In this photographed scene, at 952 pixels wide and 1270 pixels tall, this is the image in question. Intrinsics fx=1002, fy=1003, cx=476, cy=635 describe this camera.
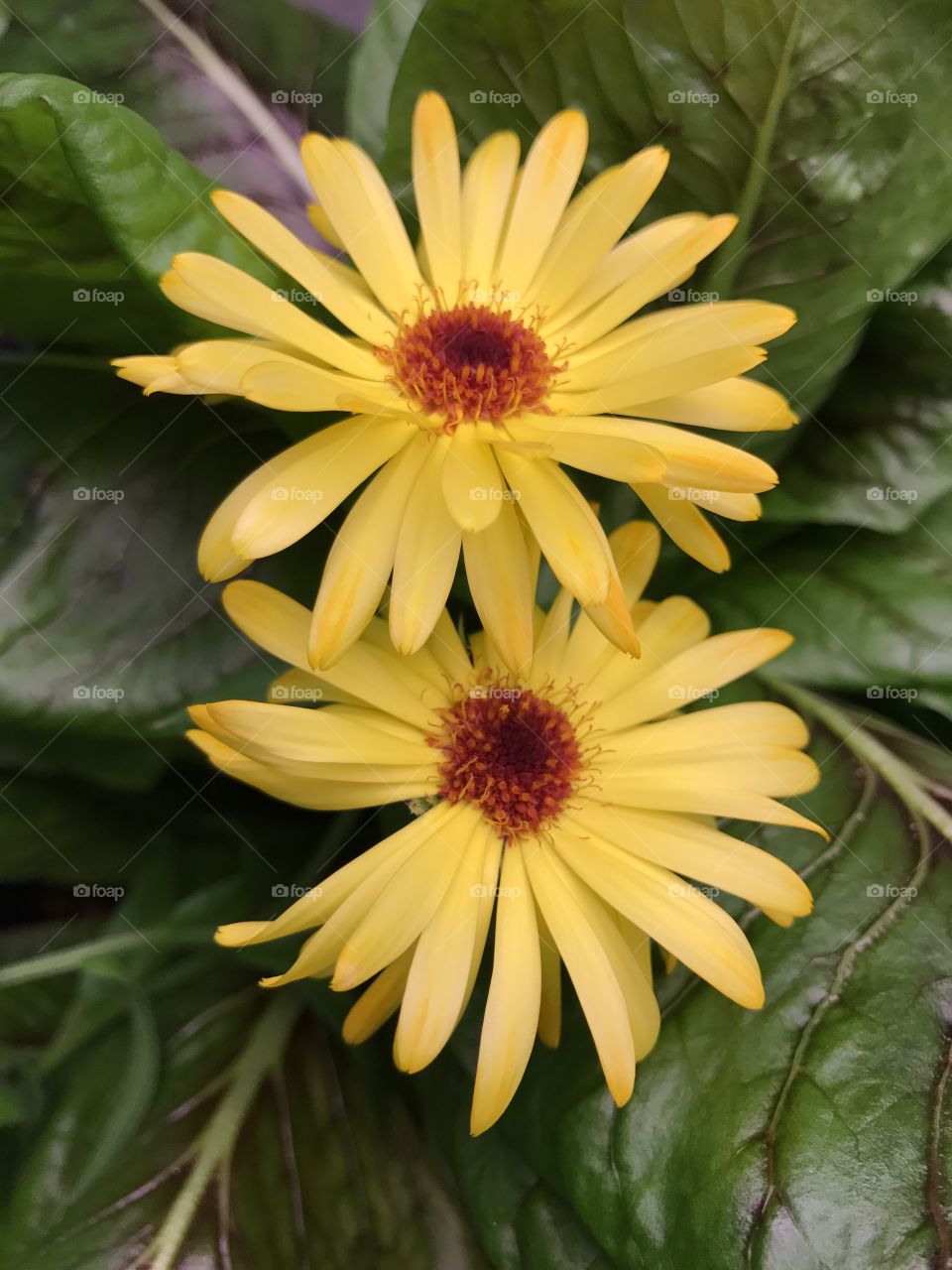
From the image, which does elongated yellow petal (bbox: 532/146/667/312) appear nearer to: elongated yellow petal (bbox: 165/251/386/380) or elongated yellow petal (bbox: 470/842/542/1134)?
elongated yellow petal (bbox: 165/251/386/380)

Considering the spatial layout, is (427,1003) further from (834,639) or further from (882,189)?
(882,189)

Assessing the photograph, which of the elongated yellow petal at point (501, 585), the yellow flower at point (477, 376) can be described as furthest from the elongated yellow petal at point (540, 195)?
the elongated yellow petal at point (501, 585)

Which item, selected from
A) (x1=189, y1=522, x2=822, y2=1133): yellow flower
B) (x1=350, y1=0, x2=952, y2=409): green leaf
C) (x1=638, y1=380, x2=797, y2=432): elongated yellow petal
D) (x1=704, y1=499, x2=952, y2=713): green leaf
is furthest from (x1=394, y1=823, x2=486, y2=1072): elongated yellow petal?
(x1=350, y1=0, x2=952, y2=409): green leaf

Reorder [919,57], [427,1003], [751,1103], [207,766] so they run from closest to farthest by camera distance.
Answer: [427,1003], [751,1103], [919,57], [207,766]

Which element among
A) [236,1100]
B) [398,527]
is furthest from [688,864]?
[236,1100]

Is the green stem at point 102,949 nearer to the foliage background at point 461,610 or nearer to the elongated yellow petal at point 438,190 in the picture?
the foliage background at point 461,610

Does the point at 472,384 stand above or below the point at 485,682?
above
